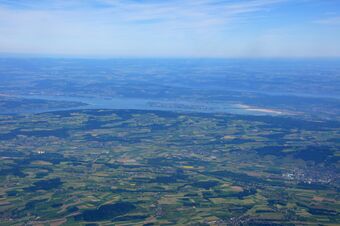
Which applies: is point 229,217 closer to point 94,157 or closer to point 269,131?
point 94,157

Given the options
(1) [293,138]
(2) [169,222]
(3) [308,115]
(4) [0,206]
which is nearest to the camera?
(2) [169,222]

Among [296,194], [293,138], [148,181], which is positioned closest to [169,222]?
[148,181]

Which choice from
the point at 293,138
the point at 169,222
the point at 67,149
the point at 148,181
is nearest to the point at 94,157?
the point at 67,149

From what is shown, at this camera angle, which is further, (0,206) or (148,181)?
(148,181)

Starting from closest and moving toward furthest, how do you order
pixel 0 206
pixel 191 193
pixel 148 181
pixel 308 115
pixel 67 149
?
pixel 0 206 → pixel 191 193 → pixel 148 181 → pixel 67 149 → pixel 308 115

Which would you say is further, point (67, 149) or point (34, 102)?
point (34, 102)

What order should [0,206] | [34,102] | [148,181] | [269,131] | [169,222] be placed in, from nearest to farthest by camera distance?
[169,222] < [0,206] < [148,181] < [269,131] < [34,102]

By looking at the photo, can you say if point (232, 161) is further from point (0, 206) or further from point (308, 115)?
point (308, 115)

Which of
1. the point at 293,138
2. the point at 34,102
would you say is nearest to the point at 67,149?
the point at 293,138

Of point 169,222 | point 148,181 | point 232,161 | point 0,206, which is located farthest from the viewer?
point 232,161
